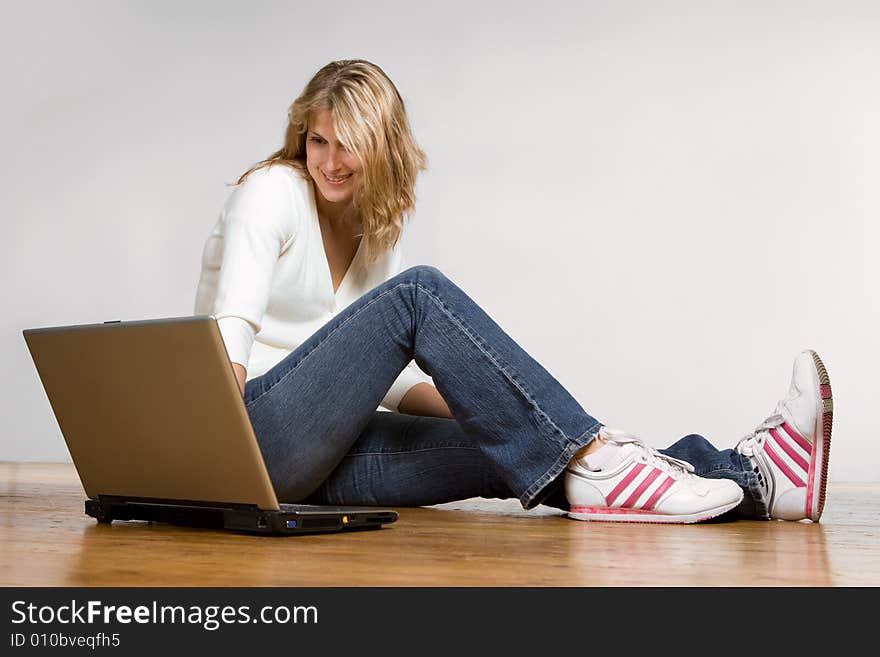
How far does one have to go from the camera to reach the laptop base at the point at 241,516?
1312 millimetres

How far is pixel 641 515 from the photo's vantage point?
1.55 meters

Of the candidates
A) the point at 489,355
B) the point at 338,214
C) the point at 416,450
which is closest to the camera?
the point at 489,355

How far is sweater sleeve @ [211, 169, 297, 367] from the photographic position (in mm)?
1489

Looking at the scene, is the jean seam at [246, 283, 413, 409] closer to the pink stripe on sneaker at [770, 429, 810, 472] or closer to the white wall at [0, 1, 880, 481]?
the pink stripe on sneaker at [770, 429, 810, 472]

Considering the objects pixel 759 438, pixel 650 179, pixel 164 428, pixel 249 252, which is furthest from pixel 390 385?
pixel 650 179

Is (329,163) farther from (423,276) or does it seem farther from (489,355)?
(489,355)

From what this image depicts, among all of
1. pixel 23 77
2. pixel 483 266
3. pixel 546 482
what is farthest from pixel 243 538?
pixel 23 77

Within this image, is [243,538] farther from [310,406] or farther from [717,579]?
[717,579]

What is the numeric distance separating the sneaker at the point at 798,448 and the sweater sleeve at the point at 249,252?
0.81 metres

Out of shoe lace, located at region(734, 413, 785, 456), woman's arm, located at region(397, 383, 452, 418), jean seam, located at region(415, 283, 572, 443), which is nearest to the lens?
jean seam, located at region(415, 283, 572, 443)

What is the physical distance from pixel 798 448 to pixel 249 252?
0.90 m

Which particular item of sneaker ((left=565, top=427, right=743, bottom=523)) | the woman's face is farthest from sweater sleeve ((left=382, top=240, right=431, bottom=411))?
sneaker ((left=565, top=427, right=743, bottom=523))

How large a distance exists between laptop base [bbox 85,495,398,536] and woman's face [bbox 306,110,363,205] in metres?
0.60

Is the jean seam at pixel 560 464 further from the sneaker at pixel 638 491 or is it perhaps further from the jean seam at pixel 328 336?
the jean seam at pixel 328 336
